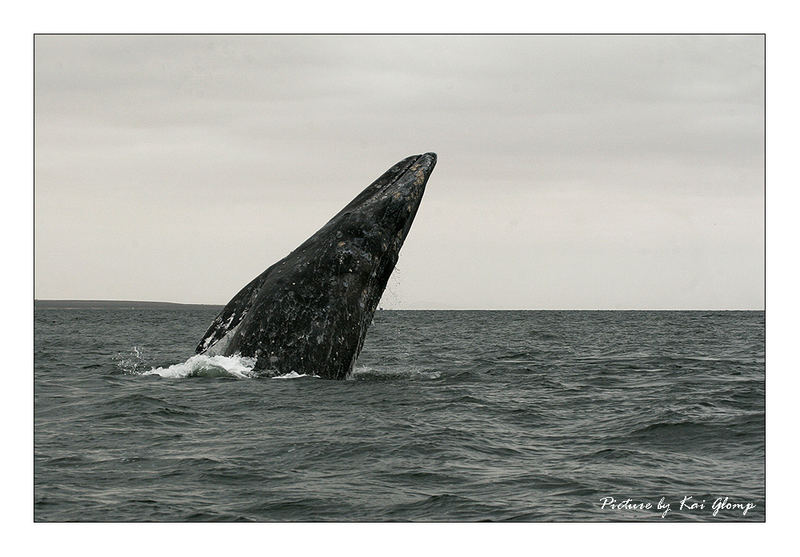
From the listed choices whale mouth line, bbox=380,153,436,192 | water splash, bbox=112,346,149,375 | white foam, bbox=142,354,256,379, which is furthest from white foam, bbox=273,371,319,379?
water splash, bbox=112,346,149,375

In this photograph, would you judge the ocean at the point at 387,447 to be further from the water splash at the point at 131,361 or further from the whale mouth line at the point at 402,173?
the whale mouth line at the point at 402,173

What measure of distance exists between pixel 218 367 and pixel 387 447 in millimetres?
4975

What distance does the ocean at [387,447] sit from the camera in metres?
7.60

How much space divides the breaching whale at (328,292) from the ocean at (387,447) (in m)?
0.40

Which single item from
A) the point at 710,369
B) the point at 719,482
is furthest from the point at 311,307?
the point at 710,369

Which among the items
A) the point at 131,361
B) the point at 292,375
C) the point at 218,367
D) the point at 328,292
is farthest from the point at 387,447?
the point at 131,361

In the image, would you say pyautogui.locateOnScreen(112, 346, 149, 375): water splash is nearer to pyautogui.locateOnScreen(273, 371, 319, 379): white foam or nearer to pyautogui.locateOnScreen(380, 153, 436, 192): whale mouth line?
pyautogui.locateOnScreen(273, 371, 319, 379): white foam

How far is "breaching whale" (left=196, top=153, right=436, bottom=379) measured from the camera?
13461 mm

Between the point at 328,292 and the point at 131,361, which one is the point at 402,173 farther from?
the point at 131,361

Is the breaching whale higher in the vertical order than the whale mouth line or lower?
lower

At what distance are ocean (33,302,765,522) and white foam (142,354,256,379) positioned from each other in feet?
0.10

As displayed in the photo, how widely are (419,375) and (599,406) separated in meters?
4.27

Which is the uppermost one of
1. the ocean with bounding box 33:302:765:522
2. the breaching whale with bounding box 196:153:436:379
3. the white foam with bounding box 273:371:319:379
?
the breaching whale with bounding box 196:153:436:379
